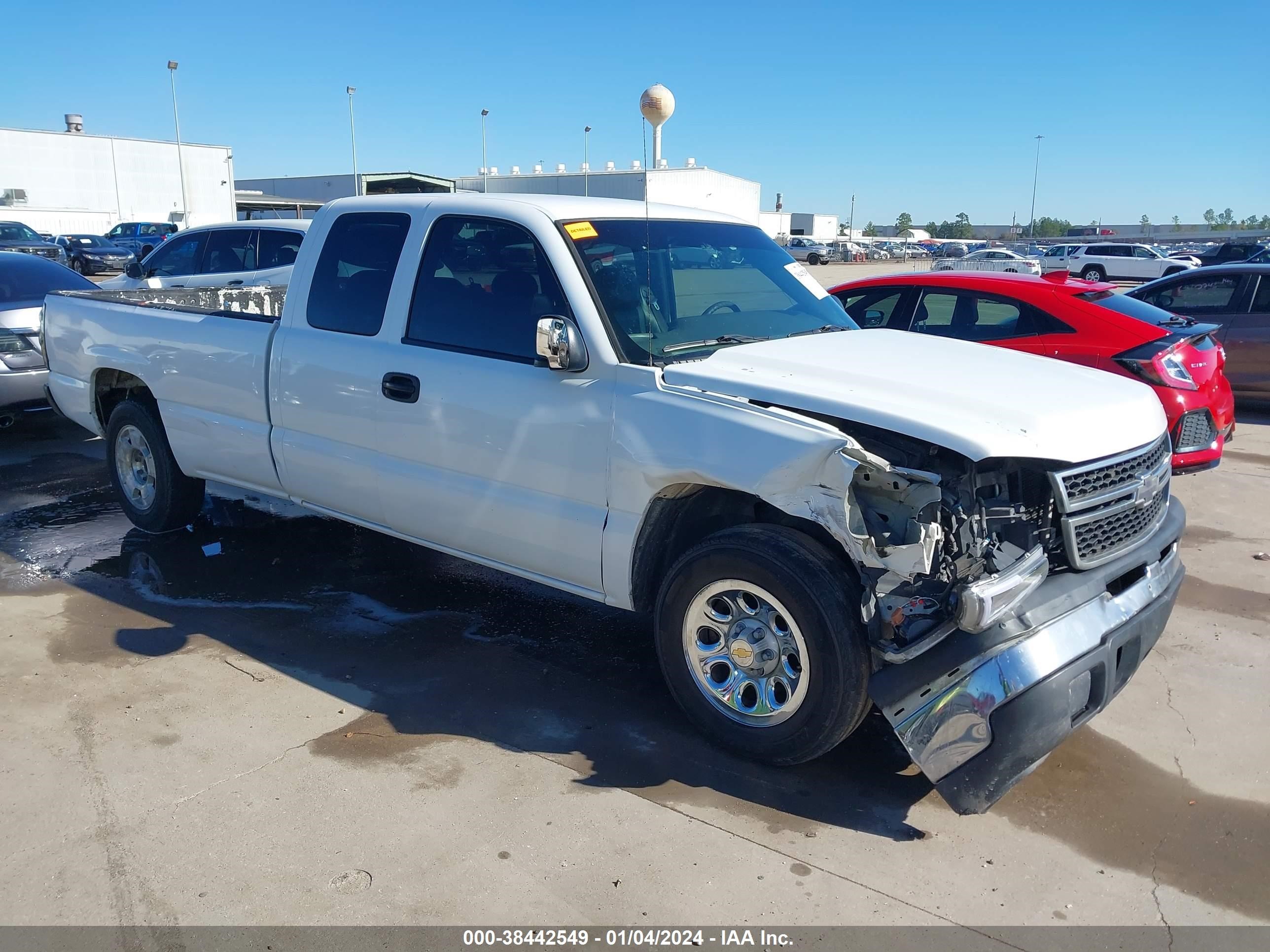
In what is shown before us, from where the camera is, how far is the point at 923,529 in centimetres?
317

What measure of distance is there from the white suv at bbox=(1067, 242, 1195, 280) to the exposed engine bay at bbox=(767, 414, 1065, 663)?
3827 centimetres

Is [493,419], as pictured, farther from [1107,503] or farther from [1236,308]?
[1236,308]

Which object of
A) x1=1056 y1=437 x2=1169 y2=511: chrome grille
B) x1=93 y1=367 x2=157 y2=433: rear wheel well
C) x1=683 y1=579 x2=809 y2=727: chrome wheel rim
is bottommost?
x1=683 y1=579 x2=809 y2=727: chrome wheel rim

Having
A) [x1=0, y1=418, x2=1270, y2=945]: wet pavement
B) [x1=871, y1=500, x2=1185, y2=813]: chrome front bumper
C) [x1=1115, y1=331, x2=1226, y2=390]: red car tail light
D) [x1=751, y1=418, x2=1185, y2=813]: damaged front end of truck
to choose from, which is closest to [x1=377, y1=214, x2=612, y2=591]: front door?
[x1=0, y1=418, x2=1270, y2=945]: wet pavement

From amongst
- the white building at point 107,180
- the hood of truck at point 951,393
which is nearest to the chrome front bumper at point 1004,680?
the hood of truck at point 951,393

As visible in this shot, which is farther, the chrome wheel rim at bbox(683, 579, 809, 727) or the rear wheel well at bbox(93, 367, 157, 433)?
the rear wheel well at bbox(93, 367, 157, 433)

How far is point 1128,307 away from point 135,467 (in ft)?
23.7

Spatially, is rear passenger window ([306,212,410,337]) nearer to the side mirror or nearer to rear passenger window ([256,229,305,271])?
the side mirror

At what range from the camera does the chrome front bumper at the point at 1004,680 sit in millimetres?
3111

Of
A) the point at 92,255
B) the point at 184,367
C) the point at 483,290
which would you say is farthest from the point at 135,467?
the point at 92,255

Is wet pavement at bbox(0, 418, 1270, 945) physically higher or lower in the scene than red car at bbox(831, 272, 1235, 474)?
lower

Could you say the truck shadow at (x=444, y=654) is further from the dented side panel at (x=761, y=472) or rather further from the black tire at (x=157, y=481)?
the dented side panel at (x=761, y=472)

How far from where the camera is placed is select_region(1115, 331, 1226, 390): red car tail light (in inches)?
271

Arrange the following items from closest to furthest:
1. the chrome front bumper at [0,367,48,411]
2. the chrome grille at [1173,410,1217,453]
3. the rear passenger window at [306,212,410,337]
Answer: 1. the rear passenger window at [306,212,410,337]
2. the chrome grille at [1173,410,1217,453]
3. the chrome front bumper at [0,367,48,411]
